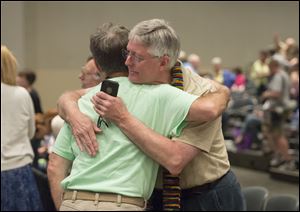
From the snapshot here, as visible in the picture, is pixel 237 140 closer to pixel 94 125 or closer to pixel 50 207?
pixel 50 207

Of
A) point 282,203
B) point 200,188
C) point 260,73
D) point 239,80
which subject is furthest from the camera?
point 239,80

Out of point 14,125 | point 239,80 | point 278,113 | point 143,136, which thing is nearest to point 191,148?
point 143,136

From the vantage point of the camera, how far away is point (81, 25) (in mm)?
7152

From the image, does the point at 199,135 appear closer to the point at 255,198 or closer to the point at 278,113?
the point at 255,198

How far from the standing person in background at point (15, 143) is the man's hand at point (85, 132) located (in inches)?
79.0

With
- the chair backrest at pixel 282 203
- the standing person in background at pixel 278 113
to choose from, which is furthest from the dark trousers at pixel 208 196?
the standing person in background at pixel 278 113

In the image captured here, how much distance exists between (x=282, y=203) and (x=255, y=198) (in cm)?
20

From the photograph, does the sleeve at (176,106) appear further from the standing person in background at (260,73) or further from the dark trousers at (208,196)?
the standing person in background at (260,73)

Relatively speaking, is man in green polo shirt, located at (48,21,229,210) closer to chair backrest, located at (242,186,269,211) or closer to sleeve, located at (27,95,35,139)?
chair backrest, located at (242,186,269,211)

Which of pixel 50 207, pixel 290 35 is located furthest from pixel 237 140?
pixel 50 207

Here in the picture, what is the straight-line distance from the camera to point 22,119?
12.3ft

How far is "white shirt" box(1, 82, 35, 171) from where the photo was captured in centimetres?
367

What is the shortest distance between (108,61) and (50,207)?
8.28 ft

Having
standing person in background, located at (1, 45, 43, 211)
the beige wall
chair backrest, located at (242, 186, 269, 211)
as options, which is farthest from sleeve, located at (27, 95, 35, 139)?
chair backrest, located at (242, 186, 269, 211)
